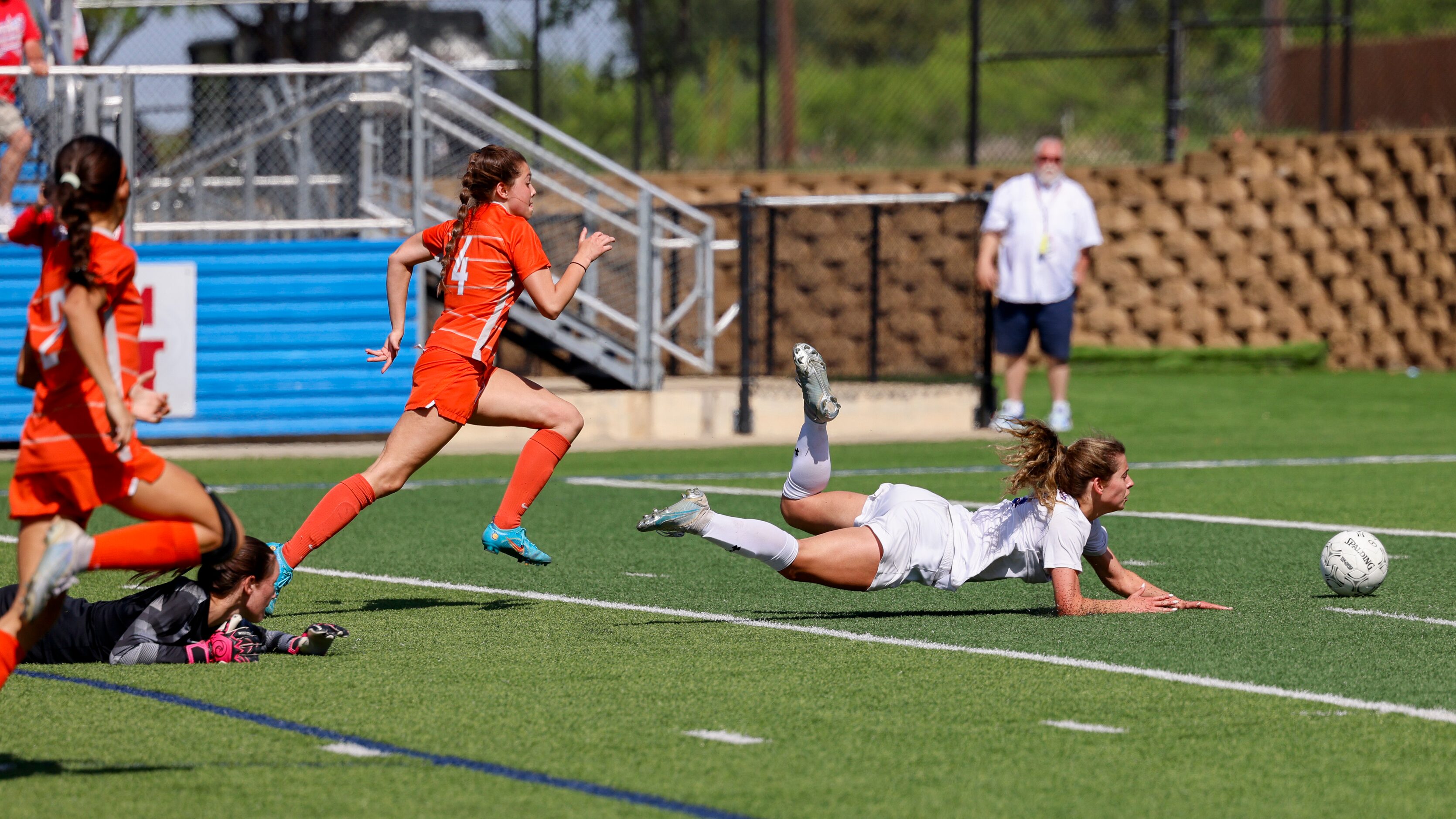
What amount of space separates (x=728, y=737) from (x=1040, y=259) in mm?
10995

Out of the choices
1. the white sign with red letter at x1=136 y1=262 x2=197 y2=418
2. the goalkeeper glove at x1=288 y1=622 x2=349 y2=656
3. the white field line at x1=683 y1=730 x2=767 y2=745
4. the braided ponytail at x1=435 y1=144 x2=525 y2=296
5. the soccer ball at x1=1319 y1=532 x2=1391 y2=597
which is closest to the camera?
the white field line at x1=683 y1=730 x2=767 y2=745

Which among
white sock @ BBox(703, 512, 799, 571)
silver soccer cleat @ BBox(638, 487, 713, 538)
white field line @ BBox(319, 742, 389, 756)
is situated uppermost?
silver soccer cleat @ BBox(638, 487, 713, 538)

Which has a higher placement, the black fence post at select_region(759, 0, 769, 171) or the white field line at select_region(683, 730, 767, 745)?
the black fence post at select_region(759, 0, 769, 171)

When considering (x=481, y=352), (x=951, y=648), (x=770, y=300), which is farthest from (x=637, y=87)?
(x=951, y=648)

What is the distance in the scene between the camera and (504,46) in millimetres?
22469

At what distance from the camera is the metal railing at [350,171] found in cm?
1516

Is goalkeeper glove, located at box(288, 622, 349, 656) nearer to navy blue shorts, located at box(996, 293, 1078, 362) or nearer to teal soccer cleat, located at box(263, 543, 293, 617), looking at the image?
teal soccer cleat, located at box(263, 543, 293, 617)

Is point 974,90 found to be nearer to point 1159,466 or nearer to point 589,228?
point 589,228

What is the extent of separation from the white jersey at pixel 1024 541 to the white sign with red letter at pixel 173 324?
30.2ft

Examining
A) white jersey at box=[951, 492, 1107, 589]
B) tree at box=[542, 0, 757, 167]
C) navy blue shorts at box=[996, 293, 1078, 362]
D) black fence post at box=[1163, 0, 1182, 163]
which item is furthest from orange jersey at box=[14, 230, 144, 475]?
black fence post at box=[1163, 0, 1182, 163]

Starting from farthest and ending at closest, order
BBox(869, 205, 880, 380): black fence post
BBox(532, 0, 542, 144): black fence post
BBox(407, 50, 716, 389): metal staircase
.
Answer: BBox(532, 0, 542, 144): black fence post, BBox(869, 205, 880, 380): black fence post, BBox(407, 50, 716, 389): metal staircase

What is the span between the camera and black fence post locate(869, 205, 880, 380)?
17.7m

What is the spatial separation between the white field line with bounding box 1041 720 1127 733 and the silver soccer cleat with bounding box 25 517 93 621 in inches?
106

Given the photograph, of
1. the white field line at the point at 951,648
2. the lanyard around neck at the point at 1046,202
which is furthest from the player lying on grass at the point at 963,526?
the lanyard around neck at the point at 1046,202
